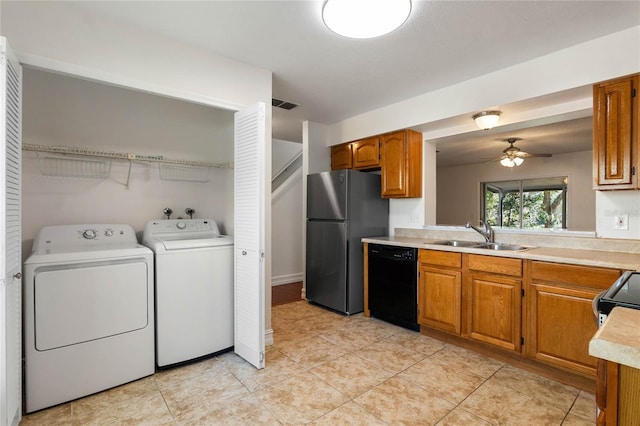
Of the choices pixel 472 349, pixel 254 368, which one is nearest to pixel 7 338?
pixel 254 368

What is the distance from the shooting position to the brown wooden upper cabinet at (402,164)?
3.48 metres

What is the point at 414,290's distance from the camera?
3006 mm

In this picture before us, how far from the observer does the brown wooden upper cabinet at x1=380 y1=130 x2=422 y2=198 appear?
11.4 ft

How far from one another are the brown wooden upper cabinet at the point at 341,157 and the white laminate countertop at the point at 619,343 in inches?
136

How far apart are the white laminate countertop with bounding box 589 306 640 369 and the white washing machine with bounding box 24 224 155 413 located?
240 cm

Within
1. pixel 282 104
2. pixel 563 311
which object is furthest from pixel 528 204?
pixel 282 104

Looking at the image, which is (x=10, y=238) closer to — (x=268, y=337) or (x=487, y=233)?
(x=268, y=337)

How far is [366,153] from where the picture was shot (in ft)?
12.8

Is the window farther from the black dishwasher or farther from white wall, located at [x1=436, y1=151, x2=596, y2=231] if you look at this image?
the black dishwasher

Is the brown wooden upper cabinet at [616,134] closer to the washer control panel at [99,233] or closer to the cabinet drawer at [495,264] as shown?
the cabinet drawer at [495,264]

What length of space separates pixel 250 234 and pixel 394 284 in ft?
5.28

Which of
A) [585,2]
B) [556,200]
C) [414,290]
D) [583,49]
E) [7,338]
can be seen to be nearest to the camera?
[7,338]

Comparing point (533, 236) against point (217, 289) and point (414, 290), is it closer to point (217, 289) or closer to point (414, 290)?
point (414, 290)

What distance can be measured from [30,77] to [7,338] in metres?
1.99
